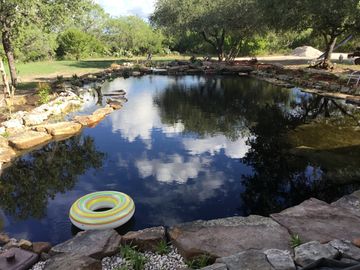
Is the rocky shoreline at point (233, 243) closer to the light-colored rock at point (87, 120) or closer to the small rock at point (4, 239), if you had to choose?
the small rock at point (4, 239)

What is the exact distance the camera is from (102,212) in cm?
575

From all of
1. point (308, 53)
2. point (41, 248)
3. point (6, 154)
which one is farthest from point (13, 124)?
point (308, 53)

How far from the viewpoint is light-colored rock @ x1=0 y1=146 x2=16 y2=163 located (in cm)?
884

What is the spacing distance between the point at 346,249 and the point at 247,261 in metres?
1.28

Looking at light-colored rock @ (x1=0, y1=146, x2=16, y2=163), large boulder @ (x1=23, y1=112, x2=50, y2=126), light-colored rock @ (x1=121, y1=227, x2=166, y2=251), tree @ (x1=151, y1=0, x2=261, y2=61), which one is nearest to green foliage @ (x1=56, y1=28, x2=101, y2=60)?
tree @ (x1=151, y1=0, x2=261, y2=61)

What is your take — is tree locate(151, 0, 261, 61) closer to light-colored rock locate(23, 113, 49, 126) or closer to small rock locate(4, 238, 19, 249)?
light-colored rock locate(23, 113, 49, 126)

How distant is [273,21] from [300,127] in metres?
12.3

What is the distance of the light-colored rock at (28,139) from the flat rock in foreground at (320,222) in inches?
299

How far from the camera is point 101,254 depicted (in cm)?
467

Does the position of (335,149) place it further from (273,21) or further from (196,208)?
(273,21)

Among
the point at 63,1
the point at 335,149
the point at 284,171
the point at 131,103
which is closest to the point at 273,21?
the point at 131,103

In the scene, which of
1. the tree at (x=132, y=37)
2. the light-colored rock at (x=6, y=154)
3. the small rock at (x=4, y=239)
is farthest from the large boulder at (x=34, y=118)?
the tree at (x=132, y=37)

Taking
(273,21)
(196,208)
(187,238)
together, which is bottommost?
(196,208)

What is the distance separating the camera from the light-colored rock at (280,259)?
12.7 feet
